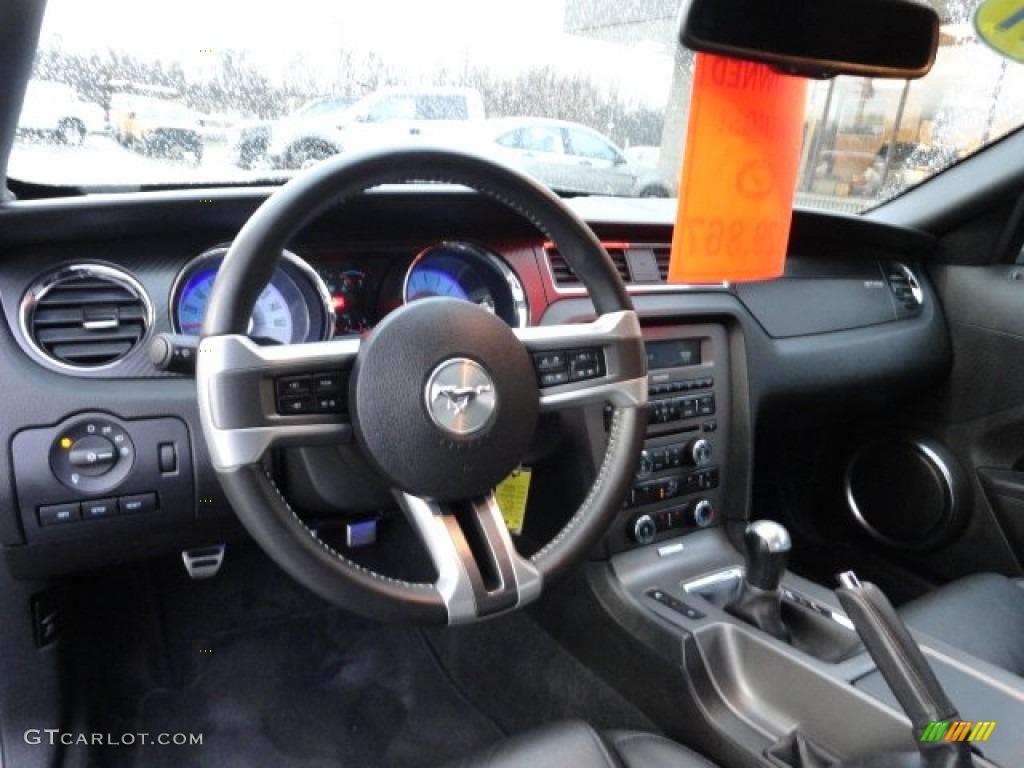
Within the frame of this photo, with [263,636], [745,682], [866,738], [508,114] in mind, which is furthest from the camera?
[263,636]

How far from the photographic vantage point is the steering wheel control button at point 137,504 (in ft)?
4.02

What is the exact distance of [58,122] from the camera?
48.2 inches

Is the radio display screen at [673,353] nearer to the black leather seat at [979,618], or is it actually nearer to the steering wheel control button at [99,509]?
the black leather seat at [979,618]

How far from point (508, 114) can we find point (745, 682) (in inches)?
42.4

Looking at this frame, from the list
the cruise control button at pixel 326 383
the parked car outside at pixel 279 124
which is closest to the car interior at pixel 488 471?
the cruise control button at pixel 326 383

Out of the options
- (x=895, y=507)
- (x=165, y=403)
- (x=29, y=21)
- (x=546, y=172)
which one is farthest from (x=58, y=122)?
(x=895, y=507)

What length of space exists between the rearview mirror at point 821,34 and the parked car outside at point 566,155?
1.66 feet

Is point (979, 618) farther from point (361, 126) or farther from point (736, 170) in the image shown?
point (361, 126)

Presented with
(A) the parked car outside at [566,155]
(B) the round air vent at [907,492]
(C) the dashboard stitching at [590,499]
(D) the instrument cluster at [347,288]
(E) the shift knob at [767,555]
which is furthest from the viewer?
(B) the round air vent at [907,492]

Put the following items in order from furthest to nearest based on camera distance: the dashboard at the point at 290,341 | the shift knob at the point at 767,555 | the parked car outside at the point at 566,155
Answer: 1. the parked car outside at the point at 566,155
2. the shift knob at the point at 767,555
3. the dashboard at the point at 290,341

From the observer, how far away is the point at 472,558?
955mm

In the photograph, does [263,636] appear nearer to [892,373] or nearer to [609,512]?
[609,512]

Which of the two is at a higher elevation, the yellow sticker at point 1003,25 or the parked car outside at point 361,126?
the yellow sticker at point 1003,25

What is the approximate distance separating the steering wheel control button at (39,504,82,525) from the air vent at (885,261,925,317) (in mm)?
1976
